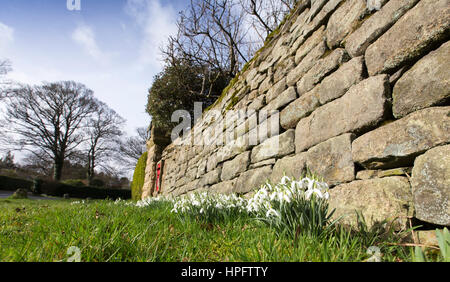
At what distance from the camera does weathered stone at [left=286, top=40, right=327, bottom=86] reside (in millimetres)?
2157

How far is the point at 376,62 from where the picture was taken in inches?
61.1

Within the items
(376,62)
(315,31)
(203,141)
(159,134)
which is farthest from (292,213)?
(159,134)

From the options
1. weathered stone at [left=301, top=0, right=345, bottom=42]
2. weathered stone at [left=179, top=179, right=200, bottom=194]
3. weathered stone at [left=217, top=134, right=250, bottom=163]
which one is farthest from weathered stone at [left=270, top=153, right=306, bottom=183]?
weathered stone at [left=179, top=179, right=200, bottom=194]

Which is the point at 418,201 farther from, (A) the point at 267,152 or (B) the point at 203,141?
(B) the point at 203,141

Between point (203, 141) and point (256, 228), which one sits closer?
point (256, 228)

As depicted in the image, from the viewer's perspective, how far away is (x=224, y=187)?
3.57 m

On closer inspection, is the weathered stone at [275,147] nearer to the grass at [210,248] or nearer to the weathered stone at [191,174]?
the grass at [210,248]

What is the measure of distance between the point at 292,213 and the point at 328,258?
0.44m

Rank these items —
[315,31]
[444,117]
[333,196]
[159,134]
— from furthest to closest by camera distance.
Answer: [159,134] → [315,31] → [333,196] → [444,117]

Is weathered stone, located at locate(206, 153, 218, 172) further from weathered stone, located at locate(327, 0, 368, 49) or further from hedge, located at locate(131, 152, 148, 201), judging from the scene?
hedge, located at locate(131, 152, 148, 201)

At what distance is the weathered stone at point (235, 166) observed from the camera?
312 cm

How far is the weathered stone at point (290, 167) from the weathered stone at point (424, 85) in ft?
2.82

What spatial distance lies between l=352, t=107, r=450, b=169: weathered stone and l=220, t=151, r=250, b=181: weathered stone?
1671 millimetres

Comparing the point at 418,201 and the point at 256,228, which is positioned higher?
the point at 418,201
